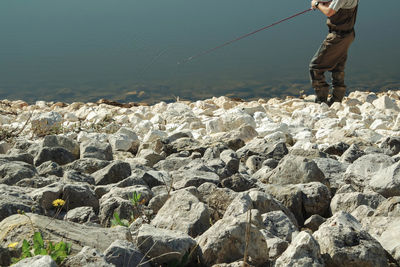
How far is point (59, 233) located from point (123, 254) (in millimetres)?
337

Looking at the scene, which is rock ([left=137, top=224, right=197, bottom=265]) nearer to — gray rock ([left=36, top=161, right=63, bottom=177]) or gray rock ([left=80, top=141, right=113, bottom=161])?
gray rock ([left=36, top=161, right=63, bottom=177])

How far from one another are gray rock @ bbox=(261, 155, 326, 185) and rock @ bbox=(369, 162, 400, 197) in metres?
0.42

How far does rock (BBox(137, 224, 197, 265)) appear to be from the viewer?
2.05 meters

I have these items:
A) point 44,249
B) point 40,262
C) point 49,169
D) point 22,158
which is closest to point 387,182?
point 44,249

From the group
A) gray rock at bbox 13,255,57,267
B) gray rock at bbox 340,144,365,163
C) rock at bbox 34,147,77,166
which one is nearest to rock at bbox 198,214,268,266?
gray rock at bbox 13,255,57,267

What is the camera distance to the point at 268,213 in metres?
2.47

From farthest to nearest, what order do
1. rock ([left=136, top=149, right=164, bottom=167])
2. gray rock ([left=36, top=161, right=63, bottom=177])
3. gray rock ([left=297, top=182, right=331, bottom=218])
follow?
1. rock ([left=136, top=149, right=164, bottom=167])
2. gray rock ([left=36, top=161, right=63, bottom=177])
3. gray rock ([left=297, top=182, right=331, bottom=218])

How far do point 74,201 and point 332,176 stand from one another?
183 centimetres

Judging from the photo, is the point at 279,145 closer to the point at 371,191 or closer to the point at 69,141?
the point at 371,191

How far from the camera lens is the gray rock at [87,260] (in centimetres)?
176

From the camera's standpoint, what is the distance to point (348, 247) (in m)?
2.03

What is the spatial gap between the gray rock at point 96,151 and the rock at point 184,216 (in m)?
2.15

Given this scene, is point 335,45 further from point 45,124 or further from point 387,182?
point 387,182

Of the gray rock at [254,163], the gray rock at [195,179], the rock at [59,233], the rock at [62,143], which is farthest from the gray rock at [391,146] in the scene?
the rock at [59,233]
